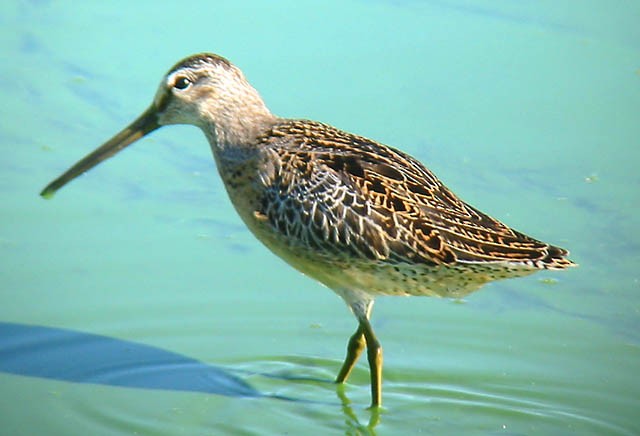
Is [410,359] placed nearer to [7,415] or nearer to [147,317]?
[147,317]

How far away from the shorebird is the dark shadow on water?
64 centimetres

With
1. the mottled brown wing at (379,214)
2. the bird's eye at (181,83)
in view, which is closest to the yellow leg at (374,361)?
the mottled brown wing at (379,214)

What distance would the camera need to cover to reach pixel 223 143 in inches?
217

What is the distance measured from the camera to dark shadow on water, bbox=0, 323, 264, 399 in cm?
550

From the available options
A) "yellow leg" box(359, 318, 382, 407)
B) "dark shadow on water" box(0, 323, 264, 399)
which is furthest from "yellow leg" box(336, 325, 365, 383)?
"dark shadow on water" box(0, 323, 264, 399)

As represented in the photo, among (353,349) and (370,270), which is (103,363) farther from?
(370,270)

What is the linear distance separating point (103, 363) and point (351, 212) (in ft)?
4.25

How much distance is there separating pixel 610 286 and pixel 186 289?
2.05m

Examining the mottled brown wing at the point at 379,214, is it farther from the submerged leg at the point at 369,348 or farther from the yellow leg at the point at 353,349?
the yellow leg at the point at 353,349

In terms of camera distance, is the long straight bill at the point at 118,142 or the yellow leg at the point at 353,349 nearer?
the yellow leg at the point at 353,349

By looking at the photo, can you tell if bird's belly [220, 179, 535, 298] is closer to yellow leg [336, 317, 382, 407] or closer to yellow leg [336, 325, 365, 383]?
yellow leg [336, 317, 382, 407]

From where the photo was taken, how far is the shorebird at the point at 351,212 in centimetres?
515

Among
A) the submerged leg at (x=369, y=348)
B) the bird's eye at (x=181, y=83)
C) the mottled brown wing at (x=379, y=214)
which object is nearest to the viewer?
the mottled brown wing at (x=379, y=214)

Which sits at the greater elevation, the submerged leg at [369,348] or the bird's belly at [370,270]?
the bird's belly at [370,270]
